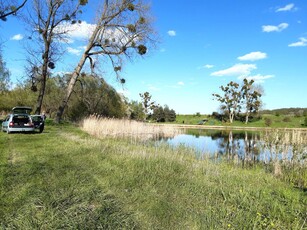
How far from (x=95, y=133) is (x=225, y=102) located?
55.7 meters

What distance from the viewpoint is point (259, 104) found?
2662 inches

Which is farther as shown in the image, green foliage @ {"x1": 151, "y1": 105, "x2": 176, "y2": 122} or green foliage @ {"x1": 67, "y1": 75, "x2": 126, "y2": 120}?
green foliage @ {"x1": 151, "y1": 105, "x2": 176, "y2": 122}

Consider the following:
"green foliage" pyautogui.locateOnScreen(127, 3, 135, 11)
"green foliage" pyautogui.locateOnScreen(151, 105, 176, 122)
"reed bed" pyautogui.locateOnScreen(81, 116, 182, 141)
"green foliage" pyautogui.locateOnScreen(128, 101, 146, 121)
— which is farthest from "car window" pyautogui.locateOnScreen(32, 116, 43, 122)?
"green foliage" pyautogui.locateOnScreen(151, 105, 176, 122)

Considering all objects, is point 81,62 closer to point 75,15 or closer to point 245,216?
point 75,15

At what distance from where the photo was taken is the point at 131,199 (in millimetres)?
5035

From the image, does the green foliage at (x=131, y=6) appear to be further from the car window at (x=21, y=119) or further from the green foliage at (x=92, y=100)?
the car window at (x=21, y=119)

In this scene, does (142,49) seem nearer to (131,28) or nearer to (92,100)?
(131,28)

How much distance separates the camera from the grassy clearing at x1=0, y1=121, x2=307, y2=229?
3.81 meters

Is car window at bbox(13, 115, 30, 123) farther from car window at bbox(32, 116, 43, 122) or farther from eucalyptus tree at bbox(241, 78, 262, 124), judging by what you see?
eucalyptus tree at bbox(241, 78, 262, 124)

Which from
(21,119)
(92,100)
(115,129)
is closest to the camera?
(21,119)

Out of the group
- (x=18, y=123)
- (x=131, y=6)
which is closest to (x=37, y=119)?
(x=18, y=123)

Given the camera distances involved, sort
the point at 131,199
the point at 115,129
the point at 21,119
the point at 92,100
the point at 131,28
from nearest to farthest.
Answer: the point at 131,199 < the point at 21,119 < the point at 115,129 < the point at 131,28 < the point at 92,100

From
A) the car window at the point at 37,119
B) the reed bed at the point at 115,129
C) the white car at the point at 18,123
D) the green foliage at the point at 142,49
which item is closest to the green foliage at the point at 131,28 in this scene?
the green foliage at the point at 142,49

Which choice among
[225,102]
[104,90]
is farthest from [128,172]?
[225,102]
